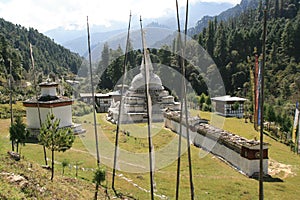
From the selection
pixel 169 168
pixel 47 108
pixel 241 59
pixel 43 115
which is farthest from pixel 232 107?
pixel 241 59

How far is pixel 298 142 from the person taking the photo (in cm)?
2336

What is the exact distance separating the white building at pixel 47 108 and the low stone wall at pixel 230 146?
10795mm

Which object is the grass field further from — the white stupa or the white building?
the white stupa

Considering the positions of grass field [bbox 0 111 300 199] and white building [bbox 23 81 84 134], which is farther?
white building [bbox 23 81 84 134]

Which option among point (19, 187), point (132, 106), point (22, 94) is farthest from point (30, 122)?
point (22, 94)

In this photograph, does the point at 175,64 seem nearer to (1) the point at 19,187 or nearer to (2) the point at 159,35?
(2) the point at 159,35

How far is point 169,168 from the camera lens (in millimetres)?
19562

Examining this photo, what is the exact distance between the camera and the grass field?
15564mm

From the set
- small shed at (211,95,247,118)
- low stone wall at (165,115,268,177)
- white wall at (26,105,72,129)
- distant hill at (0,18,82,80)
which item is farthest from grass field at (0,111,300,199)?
distant hill at (0,18,82,80)

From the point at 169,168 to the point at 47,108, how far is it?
12786mm

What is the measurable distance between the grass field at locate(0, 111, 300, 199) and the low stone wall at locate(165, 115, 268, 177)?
503mm

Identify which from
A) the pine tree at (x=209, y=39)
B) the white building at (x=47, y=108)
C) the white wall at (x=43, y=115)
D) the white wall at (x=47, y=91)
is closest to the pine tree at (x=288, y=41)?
the pine tree at (x=209, y=39)

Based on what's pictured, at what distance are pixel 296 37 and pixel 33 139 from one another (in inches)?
2197

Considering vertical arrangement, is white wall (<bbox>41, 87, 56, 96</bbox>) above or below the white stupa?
above
